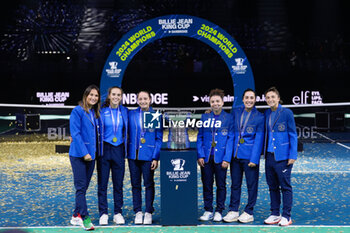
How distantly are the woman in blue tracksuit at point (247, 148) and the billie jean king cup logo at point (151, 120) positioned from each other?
3.11ft

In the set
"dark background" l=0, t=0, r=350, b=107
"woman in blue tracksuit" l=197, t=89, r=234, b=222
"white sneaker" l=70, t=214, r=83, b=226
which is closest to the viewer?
Result: "white sneaker" l=70, t=214, r=83, b=226

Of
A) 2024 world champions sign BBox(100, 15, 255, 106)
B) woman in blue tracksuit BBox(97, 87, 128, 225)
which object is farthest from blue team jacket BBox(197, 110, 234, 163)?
2024 world champions sign BBox(100, 15, 255, 106)

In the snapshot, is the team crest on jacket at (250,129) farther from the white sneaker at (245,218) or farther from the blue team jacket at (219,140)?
the white sneaker at (245,218)

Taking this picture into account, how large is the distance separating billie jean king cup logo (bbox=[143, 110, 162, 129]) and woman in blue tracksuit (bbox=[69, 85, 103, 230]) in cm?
54

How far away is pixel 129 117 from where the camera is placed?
6527mm

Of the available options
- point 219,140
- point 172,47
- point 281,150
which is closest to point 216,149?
point 219,140

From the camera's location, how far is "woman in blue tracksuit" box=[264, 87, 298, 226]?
20.4ft

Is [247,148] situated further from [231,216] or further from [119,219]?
[119,219]

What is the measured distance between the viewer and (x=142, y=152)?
6410 mm

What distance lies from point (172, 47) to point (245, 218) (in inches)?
343

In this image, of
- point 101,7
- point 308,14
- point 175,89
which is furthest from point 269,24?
point 101,7

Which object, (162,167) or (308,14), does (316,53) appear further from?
(162,167)

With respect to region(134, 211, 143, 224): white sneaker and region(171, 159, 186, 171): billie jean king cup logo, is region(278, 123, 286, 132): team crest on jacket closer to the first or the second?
region(171, 159, 186, 171): billie jean king cup logo

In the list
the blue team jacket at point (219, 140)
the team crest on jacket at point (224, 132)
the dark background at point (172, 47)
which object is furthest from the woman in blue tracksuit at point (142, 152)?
the dark background at point (172, 47)
